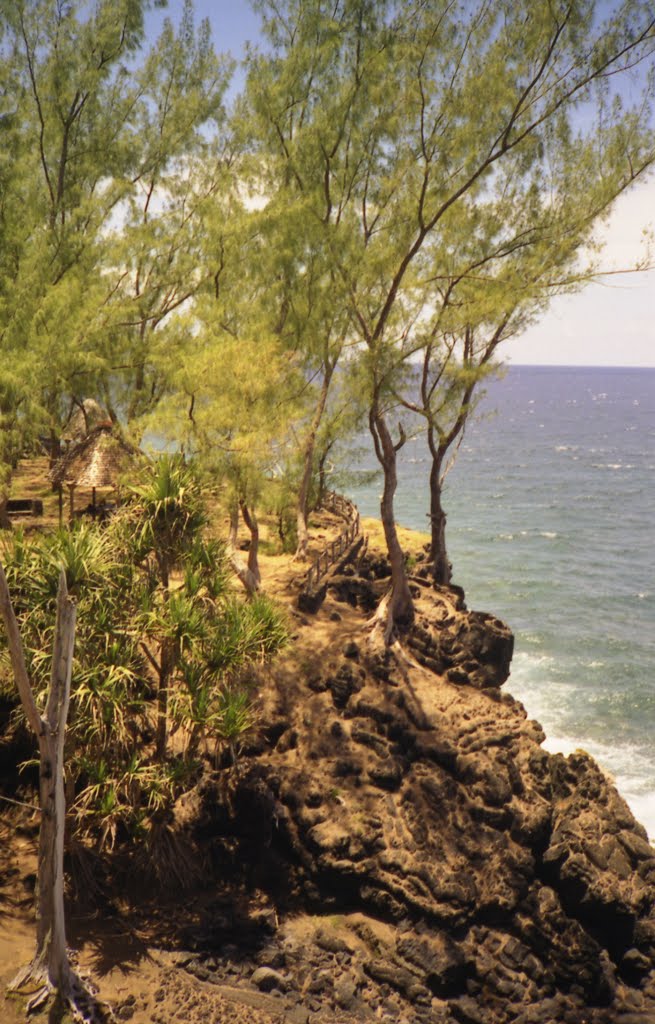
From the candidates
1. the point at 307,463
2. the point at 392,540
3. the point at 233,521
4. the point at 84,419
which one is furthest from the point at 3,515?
the point at 392,540

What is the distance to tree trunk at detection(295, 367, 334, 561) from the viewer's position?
69.7 ft

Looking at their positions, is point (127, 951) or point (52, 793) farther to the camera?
point (127, 951)

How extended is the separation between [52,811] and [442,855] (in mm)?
7827

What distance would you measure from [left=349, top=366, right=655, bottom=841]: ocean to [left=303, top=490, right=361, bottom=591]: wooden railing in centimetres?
96

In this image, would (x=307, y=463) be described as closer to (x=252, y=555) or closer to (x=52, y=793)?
(x=252, y=555)

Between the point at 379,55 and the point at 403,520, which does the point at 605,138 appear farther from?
the point at 403,520

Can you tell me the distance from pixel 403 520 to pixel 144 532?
131 feet

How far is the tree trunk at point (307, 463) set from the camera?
2125 cm

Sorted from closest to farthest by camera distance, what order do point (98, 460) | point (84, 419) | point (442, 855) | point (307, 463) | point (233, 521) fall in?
point (442, 855)
point (233, 521)
point (98, 460)
point (307, 463)
point (84, 419)

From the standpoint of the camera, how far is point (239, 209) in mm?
21516

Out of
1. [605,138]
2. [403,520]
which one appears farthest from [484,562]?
[605,138]

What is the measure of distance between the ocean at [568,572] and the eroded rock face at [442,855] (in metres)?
6.22

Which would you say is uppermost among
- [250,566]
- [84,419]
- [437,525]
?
[84,419]

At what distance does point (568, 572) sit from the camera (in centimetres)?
4197
